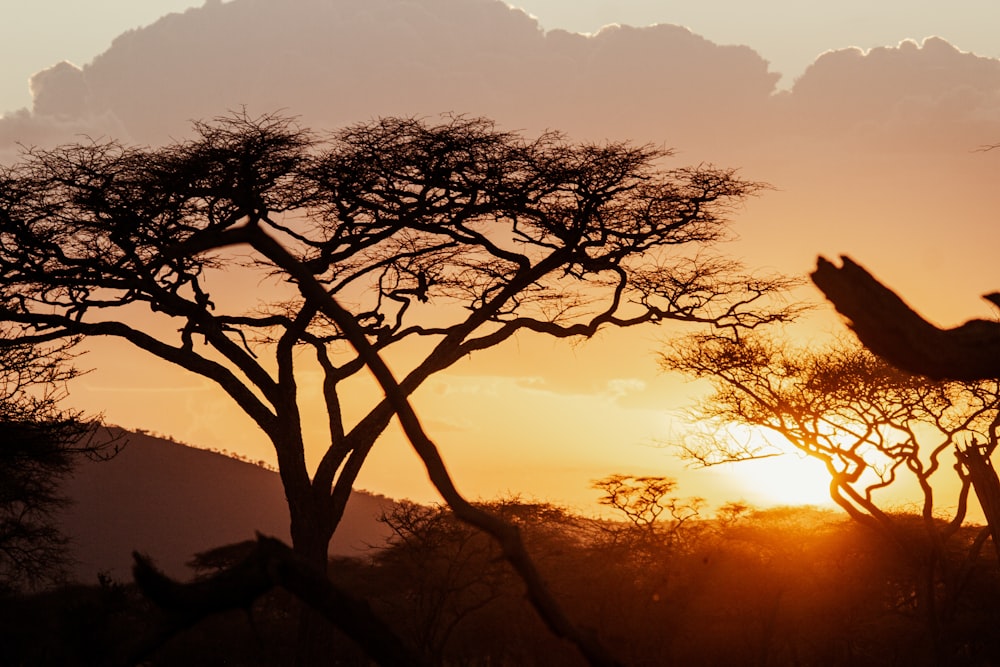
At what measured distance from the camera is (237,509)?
2672 inches

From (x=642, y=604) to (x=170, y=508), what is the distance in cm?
4772

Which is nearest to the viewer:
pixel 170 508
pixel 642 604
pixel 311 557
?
pixel 311 557

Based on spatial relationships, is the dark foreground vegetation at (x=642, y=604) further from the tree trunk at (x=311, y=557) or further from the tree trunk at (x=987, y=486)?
the tree trunk at (x=311, y=557)

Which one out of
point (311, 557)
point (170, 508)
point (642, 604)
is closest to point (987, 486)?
point (642, 604)

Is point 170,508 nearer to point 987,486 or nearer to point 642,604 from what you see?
point 642,604

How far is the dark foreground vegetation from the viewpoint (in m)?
22.1

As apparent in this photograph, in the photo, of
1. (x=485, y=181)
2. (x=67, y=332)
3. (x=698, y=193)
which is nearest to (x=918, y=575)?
(x=698, y=193)

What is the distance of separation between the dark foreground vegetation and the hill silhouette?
30.1m

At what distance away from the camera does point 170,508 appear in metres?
65.0

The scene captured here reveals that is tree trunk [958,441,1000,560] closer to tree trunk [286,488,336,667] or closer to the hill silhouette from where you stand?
tree trunk [286,488,336,667]

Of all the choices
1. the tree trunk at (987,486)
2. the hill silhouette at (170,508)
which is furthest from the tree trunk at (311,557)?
the hill silhouette at (170,508)

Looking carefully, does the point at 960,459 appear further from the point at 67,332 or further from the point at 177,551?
the point at 177,551

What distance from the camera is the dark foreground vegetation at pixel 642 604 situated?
2211cm

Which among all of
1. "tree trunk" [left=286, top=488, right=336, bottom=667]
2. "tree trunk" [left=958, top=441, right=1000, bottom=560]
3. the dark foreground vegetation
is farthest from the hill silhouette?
"tree trunk" [left=958, top=441, right=1000, bottom=560]
